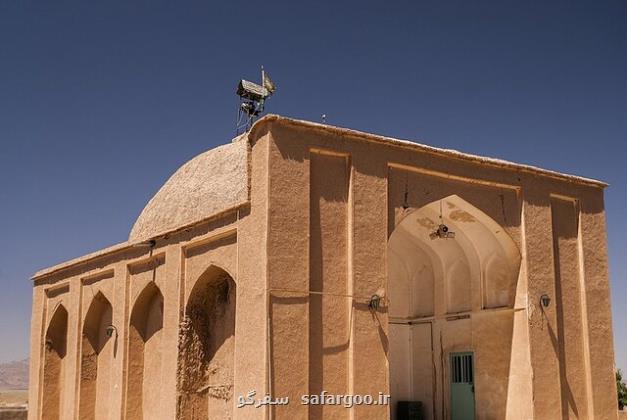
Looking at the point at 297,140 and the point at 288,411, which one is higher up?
the point at 297,140

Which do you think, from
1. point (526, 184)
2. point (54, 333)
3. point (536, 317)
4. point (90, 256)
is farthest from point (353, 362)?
point (54, 333)

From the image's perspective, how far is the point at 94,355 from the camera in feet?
54.5

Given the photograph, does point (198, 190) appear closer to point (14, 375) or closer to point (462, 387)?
point (462, 387)

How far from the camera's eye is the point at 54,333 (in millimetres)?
18531

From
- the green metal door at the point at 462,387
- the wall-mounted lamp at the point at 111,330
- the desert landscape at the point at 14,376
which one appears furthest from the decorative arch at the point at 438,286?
the desert landscape at the point at 14,376

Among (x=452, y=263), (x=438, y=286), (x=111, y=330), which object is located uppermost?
(x=452, y=263)

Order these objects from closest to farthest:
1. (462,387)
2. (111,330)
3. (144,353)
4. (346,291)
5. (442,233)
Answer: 1. (346,291)
2. (442,233)
3. (462,387)
4. (144,353)
5. (111,330)

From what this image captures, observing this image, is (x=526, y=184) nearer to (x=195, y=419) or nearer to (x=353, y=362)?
(x=353, y=362)

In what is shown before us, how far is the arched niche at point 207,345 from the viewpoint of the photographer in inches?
500

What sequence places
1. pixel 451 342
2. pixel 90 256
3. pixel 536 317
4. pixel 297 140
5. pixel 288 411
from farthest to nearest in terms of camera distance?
pixel 90 256 < pixel 451 342 < pixel 536 317 < pixel 297 140 < pixel 288 411

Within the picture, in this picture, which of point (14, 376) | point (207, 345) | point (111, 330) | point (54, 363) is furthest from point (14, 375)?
point (207, 345)

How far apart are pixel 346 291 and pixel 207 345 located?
11.2 feet

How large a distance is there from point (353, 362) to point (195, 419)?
3.63 m

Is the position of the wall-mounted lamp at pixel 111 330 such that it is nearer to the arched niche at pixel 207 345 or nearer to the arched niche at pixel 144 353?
the arched niche at pixel 144 353
